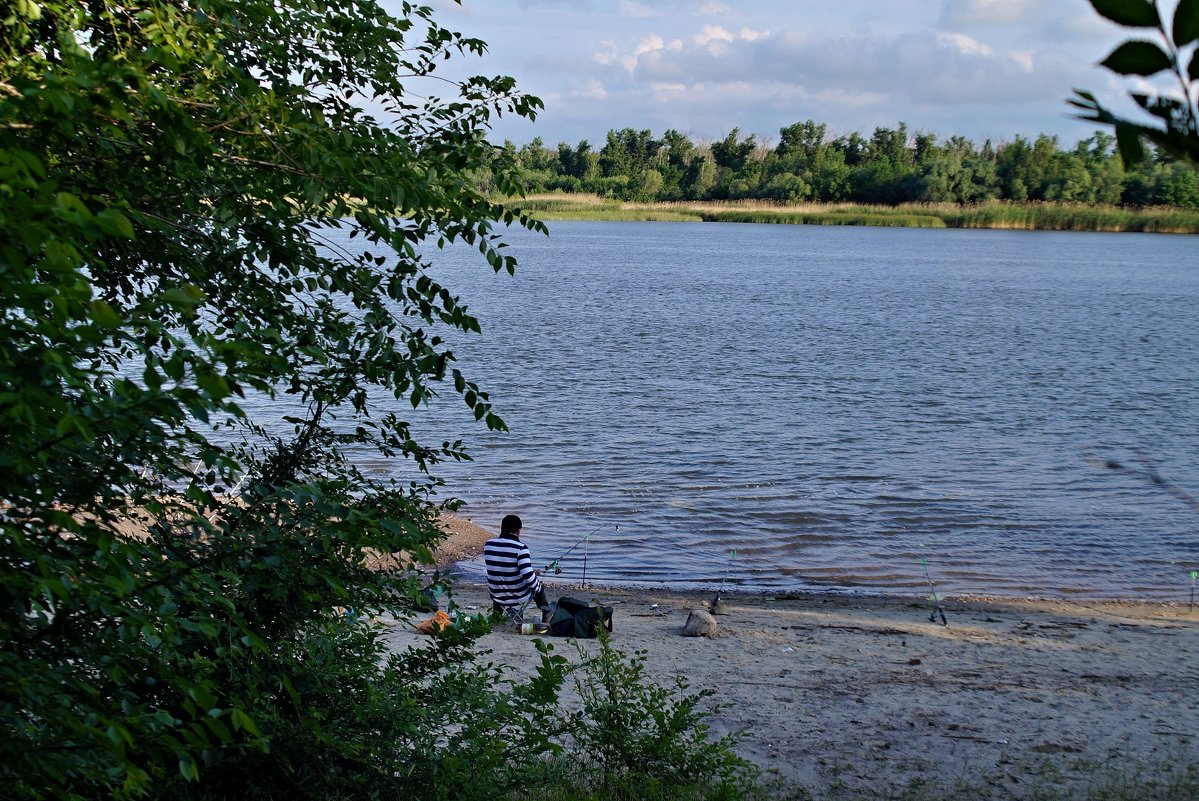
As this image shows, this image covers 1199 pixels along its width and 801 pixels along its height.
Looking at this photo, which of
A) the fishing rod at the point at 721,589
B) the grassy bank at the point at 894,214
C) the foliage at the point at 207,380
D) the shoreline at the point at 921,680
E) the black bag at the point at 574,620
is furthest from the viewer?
the grassy bank at the point at 894,214

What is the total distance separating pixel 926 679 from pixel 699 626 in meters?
2.28

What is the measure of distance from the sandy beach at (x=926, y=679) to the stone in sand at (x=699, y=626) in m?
0.11

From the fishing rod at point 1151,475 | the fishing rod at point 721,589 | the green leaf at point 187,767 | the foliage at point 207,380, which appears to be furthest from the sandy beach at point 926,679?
the fishing rod at point 1151,475

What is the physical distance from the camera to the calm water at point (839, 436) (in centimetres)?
1438

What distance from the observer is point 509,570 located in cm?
1034

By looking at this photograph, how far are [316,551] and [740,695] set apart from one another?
5.42 meters

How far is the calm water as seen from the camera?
14375 millimetres

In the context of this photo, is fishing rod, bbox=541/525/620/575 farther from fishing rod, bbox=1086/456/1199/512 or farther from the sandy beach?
fishing rod, bbox=1086/456/1199/512

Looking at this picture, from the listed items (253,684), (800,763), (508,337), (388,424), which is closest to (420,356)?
(388,424)

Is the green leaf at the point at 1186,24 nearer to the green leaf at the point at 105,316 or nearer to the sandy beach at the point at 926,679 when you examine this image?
the green leaf at the point at 105,316

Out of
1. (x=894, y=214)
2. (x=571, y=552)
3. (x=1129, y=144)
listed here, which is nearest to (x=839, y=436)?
(x=571, y=552)

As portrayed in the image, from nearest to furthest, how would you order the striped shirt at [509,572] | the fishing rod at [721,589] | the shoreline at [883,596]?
the striped shirt at [509,572]
the fishing rod at [721,589]
the shoreline at [883,596]

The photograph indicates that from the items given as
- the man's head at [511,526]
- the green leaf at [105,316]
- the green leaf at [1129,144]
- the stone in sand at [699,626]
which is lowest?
the stone in sand at [699,626]

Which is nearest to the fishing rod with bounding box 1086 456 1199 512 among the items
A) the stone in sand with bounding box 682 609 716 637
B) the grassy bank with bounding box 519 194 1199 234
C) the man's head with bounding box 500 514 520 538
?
the stone in sand with bounding box 682 609 716 637
